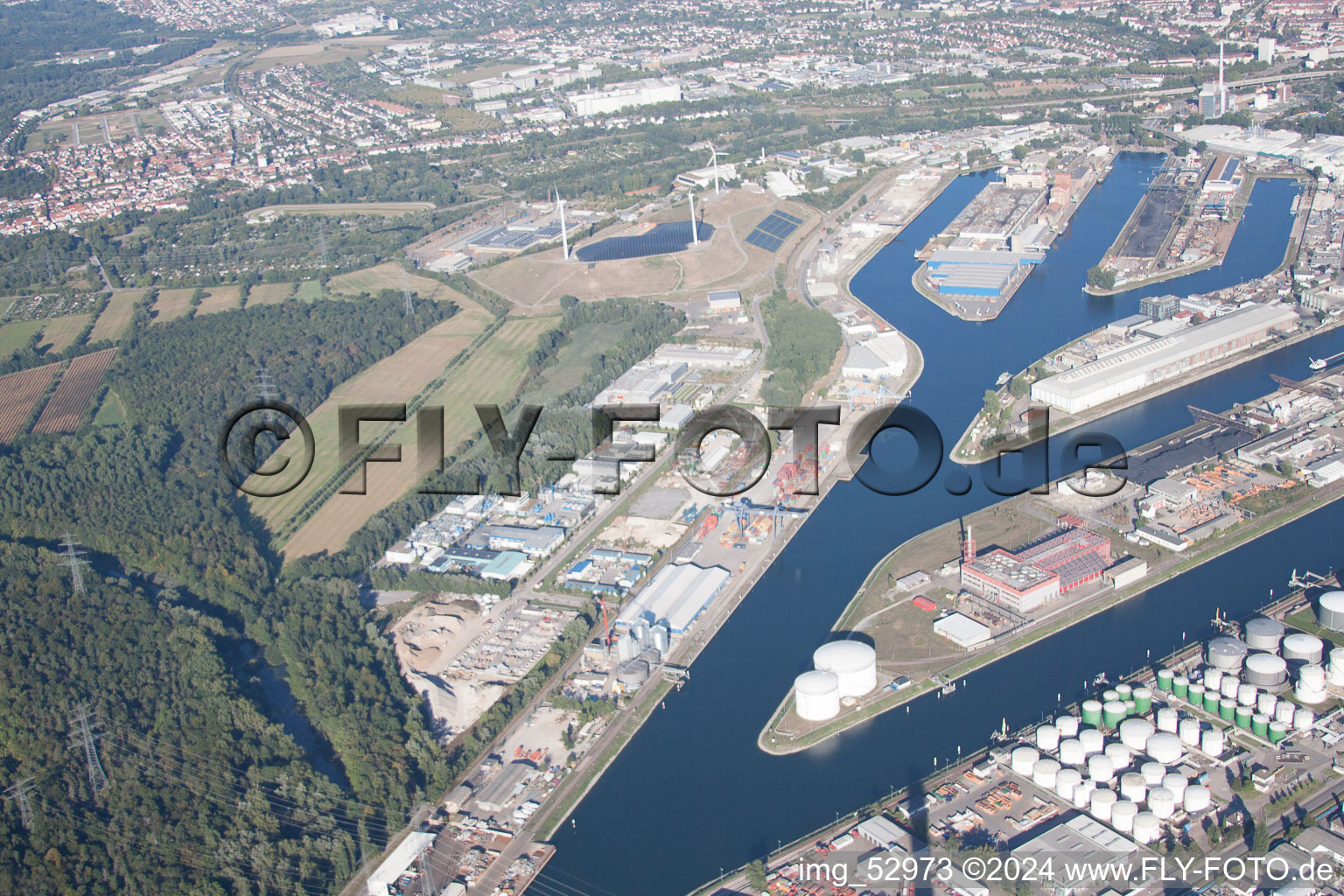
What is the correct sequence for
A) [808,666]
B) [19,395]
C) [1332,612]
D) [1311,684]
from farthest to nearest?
[19,395], [808,666], [1332,612], [1311,684]

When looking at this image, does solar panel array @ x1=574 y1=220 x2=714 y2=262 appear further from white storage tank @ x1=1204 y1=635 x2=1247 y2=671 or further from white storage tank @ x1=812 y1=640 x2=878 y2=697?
white storage tank @ x1=1204 y1=635 x2=1247 y2=671

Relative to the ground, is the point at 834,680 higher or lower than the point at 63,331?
lower

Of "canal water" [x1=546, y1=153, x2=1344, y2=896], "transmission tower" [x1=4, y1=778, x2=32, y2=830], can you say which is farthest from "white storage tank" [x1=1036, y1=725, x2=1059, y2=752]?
"transmission tower" [x1=4, y1=778, x2=32, y2=830]

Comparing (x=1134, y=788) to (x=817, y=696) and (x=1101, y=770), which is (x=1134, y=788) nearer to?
(x=1101, y=770)

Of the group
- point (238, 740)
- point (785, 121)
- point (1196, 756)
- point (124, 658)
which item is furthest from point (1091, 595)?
point (785, 121)

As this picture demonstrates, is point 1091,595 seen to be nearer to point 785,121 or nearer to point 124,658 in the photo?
point 124,658

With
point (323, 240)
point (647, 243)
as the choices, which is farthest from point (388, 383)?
point (323, 240)
